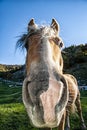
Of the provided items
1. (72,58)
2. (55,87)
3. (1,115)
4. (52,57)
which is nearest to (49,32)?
(52,57)

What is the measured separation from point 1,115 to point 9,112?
1.37 feet

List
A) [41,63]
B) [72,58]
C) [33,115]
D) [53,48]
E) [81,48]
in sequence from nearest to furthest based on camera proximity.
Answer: [33,115], [41,63], [53,48], [72,58], [81,48]

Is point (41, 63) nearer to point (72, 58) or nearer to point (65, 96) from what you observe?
point (65, 96)

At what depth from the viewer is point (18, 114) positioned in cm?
A: 1367

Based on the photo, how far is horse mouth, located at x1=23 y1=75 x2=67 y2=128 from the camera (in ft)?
18.9

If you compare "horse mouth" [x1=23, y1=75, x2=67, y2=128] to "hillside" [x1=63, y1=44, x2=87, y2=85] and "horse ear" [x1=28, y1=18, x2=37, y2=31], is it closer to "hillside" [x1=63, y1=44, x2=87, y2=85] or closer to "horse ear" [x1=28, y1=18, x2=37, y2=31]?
"horse ear" [x1=28, y1=18, x2=37, y2=31]

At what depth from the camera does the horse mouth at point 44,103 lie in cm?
575

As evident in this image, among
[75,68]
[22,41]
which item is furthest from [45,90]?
[75,68]

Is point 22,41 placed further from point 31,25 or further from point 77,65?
point 77,65

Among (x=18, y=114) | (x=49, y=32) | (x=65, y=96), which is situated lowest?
(x=18, y=114)

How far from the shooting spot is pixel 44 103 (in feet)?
18.9

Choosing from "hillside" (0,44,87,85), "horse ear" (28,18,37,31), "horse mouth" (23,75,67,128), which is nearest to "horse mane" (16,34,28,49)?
"horse ear" (28,18,37,31)

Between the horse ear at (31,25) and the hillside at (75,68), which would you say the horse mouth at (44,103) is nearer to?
the horse ear at (31,25)

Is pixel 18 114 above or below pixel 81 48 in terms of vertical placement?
below
